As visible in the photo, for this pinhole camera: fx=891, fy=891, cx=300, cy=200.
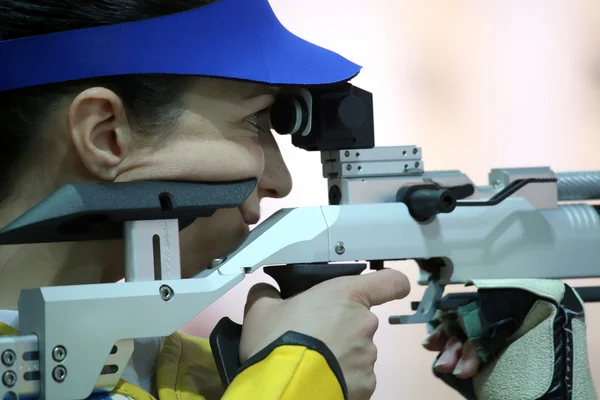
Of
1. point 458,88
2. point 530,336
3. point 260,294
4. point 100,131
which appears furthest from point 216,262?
point 458,88

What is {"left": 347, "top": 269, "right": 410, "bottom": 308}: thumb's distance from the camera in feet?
2.69

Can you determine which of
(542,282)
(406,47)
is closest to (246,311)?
(542,282)

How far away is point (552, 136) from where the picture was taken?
1.52 m

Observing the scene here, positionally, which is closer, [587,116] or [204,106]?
[204,106]

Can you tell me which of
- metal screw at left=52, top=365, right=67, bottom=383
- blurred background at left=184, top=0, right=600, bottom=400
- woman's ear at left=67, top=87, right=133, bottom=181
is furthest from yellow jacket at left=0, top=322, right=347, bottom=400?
blurred background at left=184, top=0, right=600, bottom=400

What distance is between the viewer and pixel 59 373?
715 millimetres

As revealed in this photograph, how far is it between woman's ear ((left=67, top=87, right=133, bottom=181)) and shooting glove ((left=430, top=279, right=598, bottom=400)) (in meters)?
0.37

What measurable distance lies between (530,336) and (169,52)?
1.50ft

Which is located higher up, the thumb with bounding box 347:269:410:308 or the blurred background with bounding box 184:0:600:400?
the blurred background with bounding box 184:0:600:400

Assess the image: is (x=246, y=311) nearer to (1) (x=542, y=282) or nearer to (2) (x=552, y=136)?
(1) (x=542, y=282)

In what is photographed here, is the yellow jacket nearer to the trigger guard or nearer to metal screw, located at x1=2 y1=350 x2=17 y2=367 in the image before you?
metal screw, located at x1=2 y1=350 x2=17 y2=367

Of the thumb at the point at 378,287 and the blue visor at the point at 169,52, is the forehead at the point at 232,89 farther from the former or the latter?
the thumb at the point at 378,287

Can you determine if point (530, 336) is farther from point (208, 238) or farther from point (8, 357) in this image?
point (8, 357)

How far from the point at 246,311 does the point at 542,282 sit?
310mm
